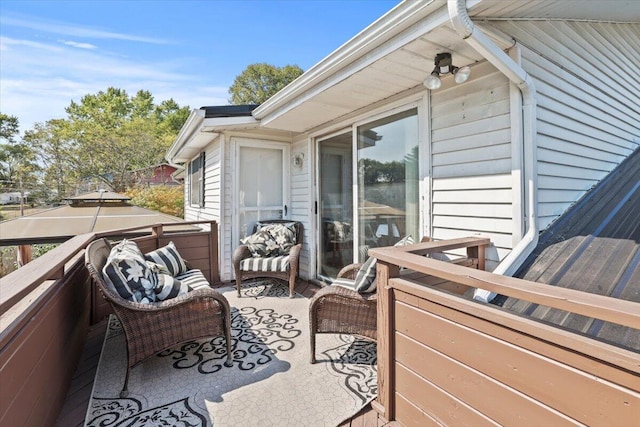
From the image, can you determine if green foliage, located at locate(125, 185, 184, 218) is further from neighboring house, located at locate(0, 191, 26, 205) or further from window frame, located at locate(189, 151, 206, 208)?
neighboring house, located at locate(0, 191, 26, 205)

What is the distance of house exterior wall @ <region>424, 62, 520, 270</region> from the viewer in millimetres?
2209

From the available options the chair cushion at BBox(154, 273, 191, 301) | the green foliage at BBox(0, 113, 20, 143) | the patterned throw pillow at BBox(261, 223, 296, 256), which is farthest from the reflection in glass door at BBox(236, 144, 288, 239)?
the green foliage at BBox(0, 113, 20, 143)

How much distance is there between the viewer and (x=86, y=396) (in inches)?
77.0

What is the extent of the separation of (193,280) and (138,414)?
1335 millimetres

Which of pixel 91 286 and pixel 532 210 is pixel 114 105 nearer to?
pixel 91 286

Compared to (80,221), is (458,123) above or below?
above

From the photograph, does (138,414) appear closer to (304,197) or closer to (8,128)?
(304,197)

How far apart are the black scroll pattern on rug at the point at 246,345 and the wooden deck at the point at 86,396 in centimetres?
50

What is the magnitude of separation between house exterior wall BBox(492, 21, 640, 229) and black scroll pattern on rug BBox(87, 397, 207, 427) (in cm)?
271

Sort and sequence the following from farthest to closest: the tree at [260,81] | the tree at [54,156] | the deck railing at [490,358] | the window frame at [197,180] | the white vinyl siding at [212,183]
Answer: the tree at [260,81] < the tree at [54,156] < the window frame at [197,180] < the white vinyl siding at [212,183] < the deck railing at [490,358]

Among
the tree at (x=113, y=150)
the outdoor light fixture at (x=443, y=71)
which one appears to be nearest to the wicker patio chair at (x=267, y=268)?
the outdoor light fixture at (x=443, y=71)

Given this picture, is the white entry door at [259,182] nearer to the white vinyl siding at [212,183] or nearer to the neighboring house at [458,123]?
the neighboring house at [458,123]

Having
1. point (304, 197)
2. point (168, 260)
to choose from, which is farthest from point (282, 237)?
point (168, 260)

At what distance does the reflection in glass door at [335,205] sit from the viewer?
156 inches
